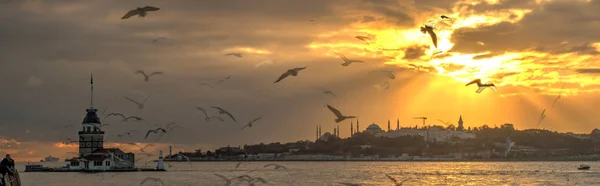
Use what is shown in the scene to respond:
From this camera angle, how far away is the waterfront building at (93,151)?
132625 millimetres

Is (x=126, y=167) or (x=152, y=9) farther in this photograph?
(x=126, y=167)

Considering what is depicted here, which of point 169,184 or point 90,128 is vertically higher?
point 90,128

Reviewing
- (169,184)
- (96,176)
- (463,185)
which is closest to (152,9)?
(169,184)

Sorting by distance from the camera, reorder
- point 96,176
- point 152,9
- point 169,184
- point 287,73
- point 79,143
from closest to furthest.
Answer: point 152,9
point 287,73
point 169,184
point 96,176
point 79,143

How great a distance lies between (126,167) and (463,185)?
5756cm

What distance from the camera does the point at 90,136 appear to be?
449 feet

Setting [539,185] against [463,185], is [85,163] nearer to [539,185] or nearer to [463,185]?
[463,185]

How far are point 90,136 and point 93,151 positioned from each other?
2364mm

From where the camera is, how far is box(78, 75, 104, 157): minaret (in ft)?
448

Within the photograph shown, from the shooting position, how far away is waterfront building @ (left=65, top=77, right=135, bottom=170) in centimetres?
13262

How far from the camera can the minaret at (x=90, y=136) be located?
137 meters

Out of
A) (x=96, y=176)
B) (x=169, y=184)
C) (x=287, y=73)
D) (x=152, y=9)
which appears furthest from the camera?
(x=96, y=176)

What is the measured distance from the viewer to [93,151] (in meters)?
137

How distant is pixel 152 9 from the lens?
35.3m
